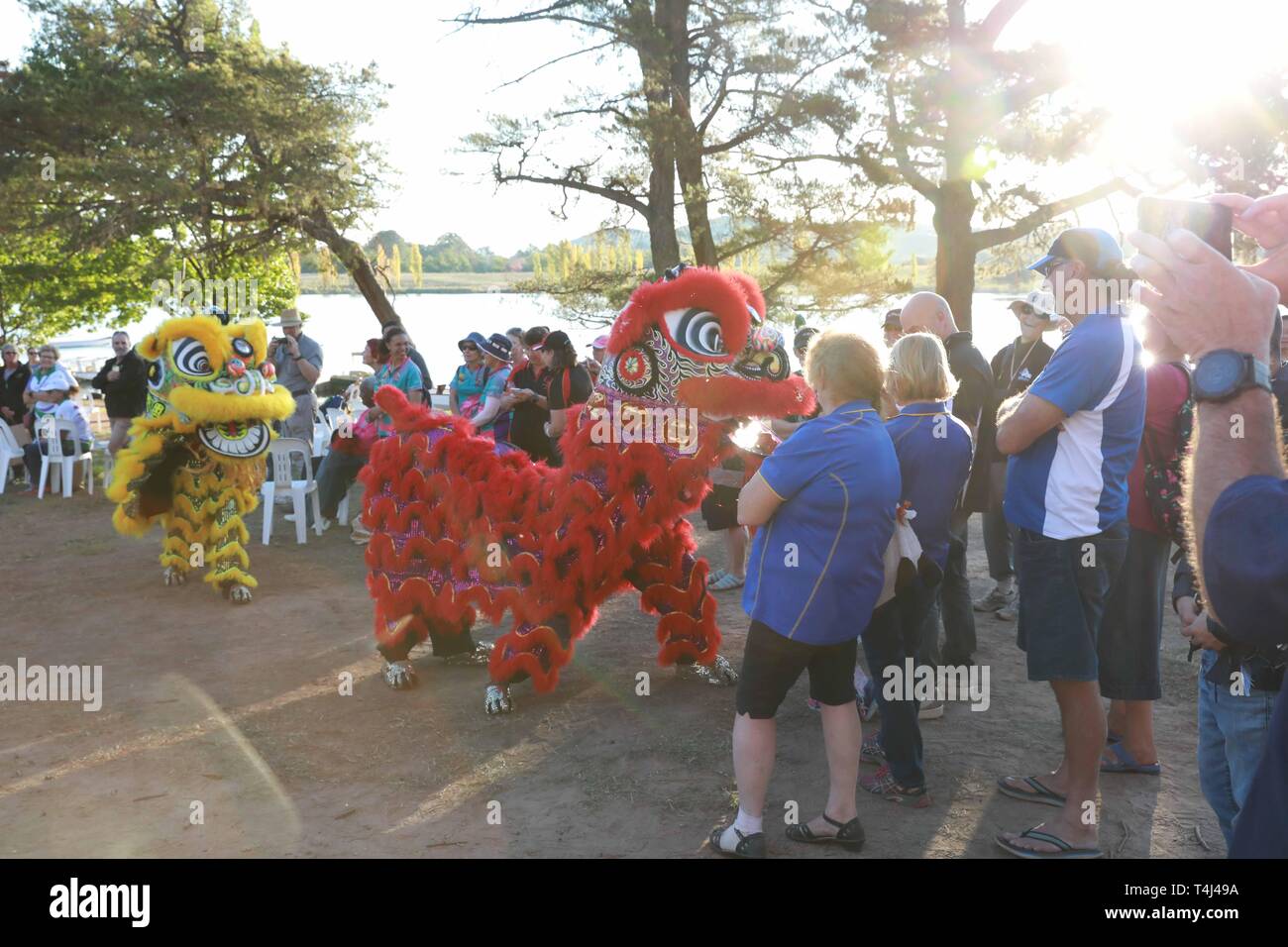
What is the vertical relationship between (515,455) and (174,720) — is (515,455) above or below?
above

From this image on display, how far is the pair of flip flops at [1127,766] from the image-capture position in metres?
4.01

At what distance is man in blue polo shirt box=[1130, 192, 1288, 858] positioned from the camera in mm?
1289

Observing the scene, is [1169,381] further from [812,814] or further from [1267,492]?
[1267,492]

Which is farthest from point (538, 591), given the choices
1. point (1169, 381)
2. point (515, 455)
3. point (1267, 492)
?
point (1267, 492)

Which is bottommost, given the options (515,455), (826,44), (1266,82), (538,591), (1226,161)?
(538,591)

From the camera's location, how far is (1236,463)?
4.62 feet

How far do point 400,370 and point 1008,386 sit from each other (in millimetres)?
4978

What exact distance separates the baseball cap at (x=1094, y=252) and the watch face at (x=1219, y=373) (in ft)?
6.59

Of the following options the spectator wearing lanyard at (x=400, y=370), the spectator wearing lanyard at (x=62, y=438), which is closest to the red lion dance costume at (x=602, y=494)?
the spectator wearing lanyard at (x=400, y=370)

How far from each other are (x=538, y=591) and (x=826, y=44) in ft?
33.5

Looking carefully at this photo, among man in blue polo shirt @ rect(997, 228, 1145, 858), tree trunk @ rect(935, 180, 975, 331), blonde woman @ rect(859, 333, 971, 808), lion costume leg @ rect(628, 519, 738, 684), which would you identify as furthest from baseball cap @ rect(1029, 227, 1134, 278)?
tree trunk @ rect(935, 180, 975, 331)

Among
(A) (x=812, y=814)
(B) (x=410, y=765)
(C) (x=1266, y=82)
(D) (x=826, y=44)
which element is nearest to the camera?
(A) (x=812, y=814)

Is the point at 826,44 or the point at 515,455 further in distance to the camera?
the point at 826,44
